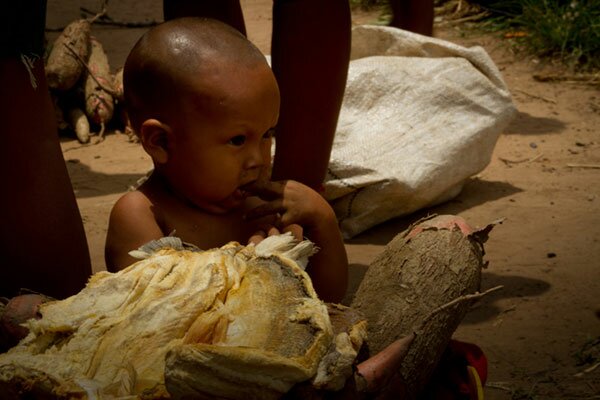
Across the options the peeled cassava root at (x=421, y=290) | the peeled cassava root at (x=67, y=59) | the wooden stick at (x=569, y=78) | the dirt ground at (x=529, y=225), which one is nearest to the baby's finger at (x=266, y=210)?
the peeled cassava root at (x=421, y=290)

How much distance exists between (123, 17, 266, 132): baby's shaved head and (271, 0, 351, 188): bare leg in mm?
471

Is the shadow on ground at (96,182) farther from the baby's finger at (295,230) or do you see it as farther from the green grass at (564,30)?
the green grass at (564,30)

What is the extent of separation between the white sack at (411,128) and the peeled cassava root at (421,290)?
140cm

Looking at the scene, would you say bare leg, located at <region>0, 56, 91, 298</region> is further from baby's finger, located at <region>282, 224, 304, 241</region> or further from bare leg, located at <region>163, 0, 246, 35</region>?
bare leg, located at <region>163, 0, 246, 35</region>

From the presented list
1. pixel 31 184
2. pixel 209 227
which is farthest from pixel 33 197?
pixel 209 227

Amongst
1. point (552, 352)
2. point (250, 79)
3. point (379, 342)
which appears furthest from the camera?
point (552, 352)

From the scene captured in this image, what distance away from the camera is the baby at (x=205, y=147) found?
7.30 feet

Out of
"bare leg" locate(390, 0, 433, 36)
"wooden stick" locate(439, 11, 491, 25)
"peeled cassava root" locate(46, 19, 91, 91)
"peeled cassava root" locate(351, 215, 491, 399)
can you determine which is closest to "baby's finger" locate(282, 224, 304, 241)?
"peeled cassava root" locate(351, 215, 491, 399)

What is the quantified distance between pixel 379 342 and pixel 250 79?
2.25ft

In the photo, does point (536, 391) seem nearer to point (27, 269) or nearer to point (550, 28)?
point (27, 269)

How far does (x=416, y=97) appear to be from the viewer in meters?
3.98

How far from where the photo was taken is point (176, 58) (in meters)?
2.23

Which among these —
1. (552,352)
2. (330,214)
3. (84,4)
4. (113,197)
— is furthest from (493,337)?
(84,4)

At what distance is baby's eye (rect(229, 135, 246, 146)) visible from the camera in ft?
7.42
